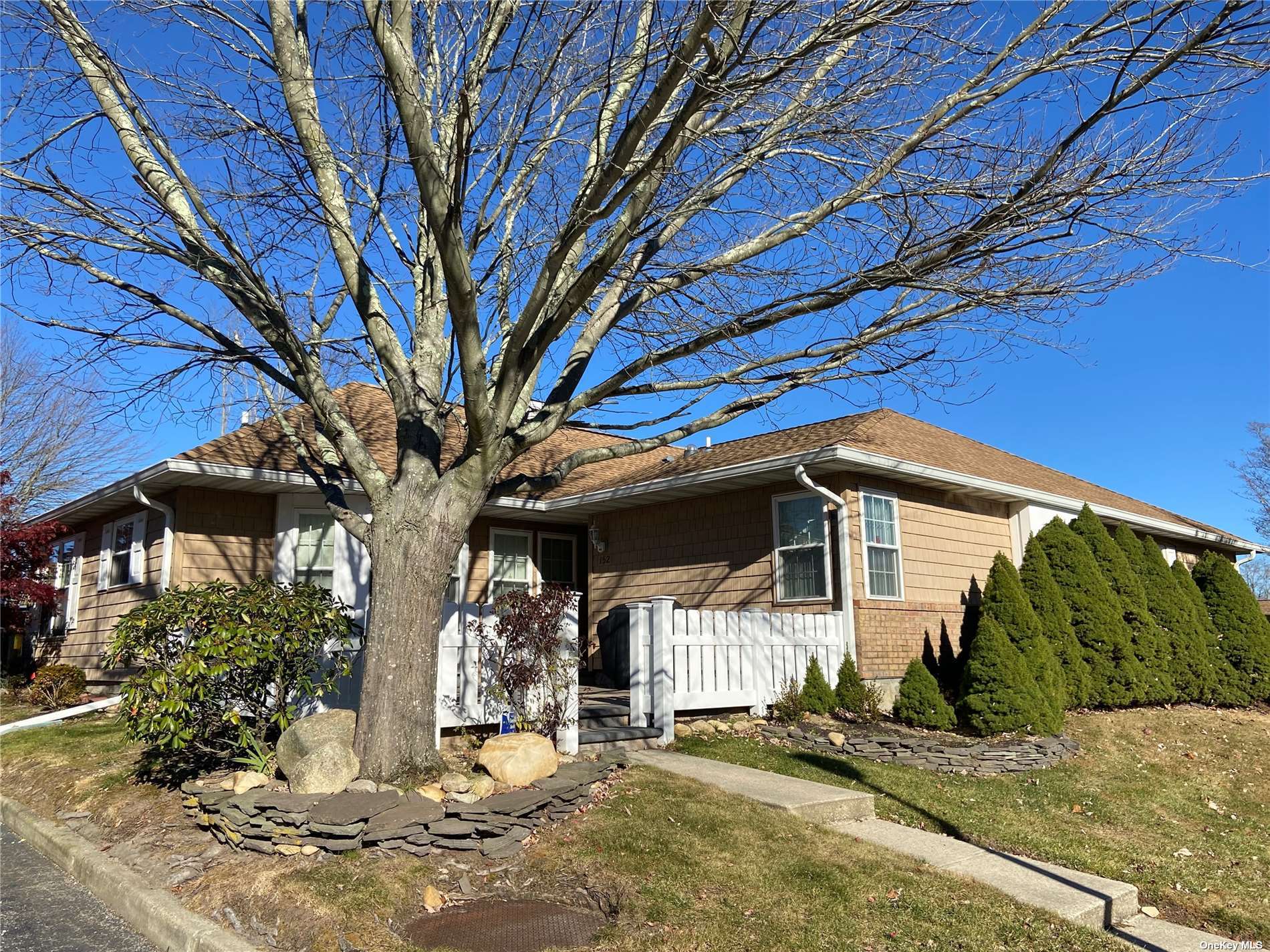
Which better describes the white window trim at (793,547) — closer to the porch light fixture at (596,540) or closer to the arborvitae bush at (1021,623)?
the arborvitae bush at (1021,623)

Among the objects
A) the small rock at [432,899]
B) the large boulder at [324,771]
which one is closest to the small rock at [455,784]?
the large boulder at [324,771]

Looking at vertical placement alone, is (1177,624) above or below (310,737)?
above

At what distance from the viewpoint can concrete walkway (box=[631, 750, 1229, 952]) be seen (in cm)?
506

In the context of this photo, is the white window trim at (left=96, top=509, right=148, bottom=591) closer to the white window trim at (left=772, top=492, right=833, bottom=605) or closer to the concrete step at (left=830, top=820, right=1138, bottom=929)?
the white window trim at (left=772, top=492, right=833, bottom=605)

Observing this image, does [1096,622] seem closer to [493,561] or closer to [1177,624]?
[1177,624]

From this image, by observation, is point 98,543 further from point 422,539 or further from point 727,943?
point 727,943

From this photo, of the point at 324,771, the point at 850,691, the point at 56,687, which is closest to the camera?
the point at 324,771

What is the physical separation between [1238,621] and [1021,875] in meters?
12.5

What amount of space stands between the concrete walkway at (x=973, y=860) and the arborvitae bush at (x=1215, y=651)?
10220 mm

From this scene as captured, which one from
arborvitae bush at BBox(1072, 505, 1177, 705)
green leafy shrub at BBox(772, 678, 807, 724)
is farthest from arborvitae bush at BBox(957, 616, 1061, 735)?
arborvitae bush at BBox(1072, 505, 1177, 705)

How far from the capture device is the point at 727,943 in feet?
14.6

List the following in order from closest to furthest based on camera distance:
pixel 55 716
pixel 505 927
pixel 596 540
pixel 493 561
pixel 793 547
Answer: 1. pixel 505 927
2. pixel 55 716
3. pixel 793 547
4. pixel 493 561
5. pixel 596 540

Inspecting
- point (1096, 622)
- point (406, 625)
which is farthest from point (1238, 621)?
point (406, 625)

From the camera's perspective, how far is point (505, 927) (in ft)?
15.5
